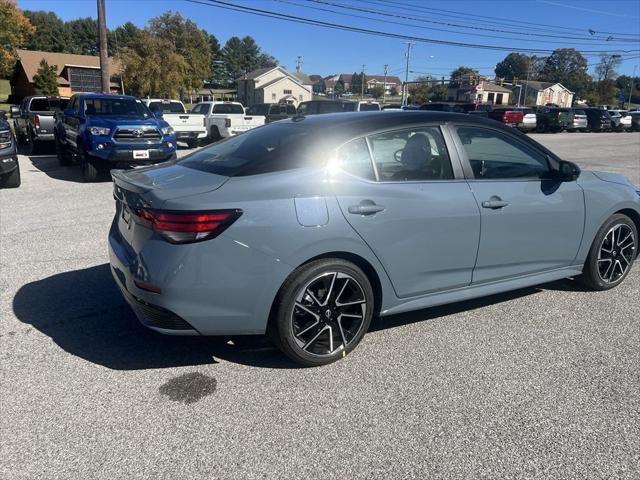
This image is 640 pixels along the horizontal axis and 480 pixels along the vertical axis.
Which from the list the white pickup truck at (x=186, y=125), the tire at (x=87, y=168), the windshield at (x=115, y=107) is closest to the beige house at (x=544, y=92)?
the white pickup truck at (x=186, y=125)

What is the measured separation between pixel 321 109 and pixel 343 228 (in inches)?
718

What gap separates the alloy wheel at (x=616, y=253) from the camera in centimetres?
461

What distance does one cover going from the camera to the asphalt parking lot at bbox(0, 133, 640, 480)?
2.44 metres

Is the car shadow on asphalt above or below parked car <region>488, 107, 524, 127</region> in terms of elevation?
below

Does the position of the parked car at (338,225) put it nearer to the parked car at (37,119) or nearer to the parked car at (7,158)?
the parked car at (7,158)

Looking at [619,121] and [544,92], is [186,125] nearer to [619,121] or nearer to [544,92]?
[619,121]

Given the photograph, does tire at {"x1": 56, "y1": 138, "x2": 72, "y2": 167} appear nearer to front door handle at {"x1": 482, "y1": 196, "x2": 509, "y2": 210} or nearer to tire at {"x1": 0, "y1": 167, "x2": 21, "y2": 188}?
tire at {"x1": 0, "y1": 167, "x2": 21, "y2": 188}

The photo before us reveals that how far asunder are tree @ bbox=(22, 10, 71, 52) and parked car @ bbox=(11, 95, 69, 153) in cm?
9727

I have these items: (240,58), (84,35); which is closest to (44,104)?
(84,35)

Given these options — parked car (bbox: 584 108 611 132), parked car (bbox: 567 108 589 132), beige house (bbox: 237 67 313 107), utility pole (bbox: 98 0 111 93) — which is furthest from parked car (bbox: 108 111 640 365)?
beige house (bbox: 237 67 313 107)

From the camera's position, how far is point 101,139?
10039 mm

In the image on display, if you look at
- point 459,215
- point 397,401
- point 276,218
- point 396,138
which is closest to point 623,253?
point 459,215

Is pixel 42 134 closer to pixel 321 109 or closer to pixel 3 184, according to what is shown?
pixel 3 184

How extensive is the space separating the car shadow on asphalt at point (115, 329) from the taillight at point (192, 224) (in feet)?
3.18
